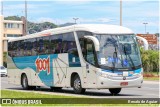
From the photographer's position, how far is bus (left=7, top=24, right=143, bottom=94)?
21453mm

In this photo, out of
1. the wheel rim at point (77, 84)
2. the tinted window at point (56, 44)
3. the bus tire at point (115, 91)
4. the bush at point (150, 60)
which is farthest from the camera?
the bush at point (150, 60)

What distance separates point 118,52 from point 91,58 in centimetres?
126

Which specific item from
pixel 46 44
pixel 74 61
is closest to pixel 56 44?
pixel 46 44

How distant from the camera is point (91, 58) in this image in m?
21.9

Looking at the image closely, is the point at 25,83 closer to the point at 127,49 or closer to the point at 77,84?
the point at 77,84

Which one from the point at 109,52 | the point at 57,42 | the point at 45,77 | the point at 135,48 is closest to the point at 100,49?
the point at 109,52

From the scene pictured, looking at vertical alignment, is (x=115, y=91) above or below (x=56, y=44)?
below

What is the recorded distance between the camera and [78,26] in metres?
23.2

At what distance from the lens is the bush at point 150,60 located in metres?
57.3

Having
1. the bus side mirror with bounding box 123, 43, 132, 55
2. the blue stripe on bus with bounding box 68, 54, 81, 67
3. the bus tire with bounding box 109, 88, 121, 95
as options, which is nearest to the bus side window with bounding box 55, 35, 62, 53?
the blue stripe on bus with bounding box 68, 54, 81, 67

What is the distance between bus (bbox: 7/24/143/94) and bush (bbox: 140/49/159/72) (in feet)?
105

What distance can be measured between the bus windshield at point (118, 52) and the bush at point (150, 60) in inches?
1372

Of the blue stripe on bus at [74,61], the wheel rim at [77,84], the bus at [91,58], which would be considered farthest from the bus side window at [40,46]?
the wheel rim at [77,84]

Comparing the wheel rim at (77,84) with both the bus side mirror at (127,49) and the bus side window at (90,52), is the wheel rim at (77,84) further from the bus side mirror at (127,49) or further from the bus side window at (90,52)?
the bus side mirror at (127,49)
